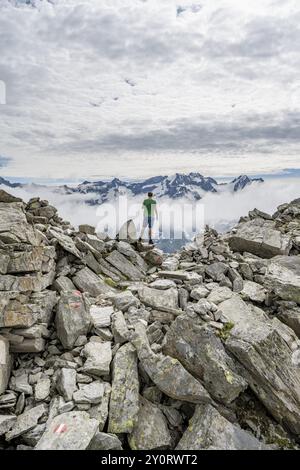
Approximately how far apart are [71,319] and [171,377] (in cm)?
523

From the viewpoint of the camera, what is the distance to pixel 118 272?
845 inches

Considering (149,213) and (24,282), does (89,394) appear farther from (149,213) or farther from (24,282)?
(149,213)

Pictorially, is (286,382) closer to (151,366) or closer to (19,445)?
(151,366)

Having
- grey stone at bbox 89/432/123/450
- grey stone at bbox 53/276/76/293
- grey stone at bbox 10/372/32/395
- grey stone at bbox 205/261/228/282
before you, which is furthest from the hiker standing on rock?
grey stone at bbox 89/432/123/450

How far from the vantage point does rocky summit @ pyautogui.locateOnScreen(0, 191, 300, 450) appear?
399 inches

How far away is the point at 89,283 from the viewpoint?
1809 centimetres

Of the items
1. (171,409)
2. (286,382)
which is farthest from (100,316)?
(286,382)

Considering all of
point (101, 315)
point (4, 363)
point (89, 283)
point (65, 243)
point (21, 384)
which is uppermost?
point (65, 243)

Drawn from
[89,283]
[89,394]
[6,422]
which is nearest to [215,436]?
[89,394]

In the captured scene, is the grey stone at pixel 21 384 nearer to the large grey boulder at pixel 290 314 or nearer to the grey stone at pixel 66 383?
the grey stone at pixel 66 383

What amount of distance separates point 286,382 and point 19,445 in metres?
9.87

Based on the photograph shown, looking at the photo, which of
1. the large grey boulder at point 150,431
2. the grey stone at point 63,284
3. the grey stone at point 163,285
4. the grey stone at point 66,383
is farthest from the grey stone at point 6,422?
the grey stone at point 163,285

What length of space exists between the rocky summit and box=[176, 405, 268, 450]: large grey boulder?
0.04 meters

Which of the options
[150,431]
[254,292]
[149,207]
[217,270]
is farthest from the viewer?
[149,207]
